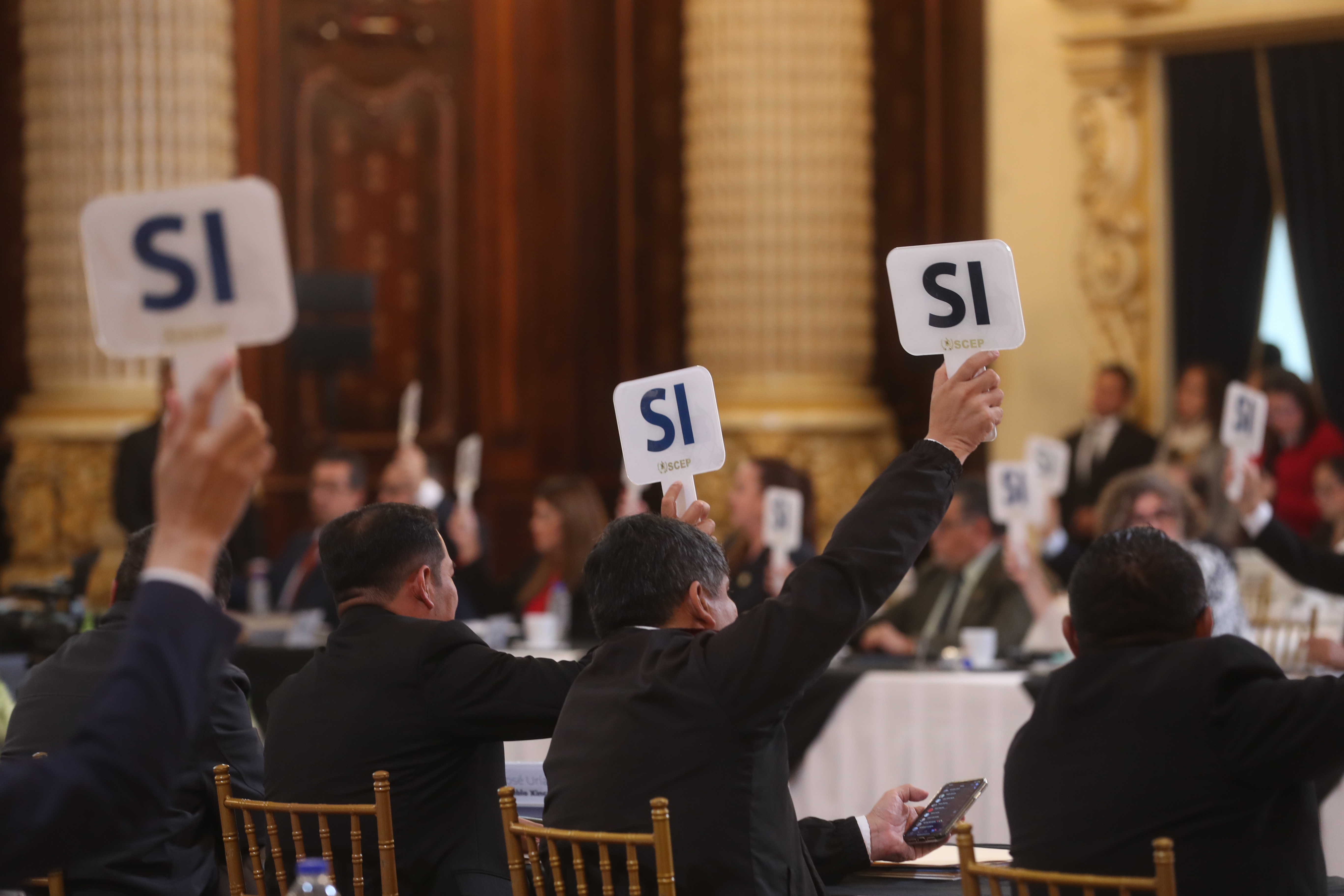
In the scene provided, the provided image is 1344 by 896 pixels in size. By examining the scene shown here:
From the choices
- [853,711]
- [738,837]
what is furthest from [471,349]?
[738,837]

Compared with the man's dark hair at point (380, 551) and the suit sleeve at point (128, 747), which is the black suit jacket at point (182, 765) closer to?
the man's dark hair at point (380, 551)

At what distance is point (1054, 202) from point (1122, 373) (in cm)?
107

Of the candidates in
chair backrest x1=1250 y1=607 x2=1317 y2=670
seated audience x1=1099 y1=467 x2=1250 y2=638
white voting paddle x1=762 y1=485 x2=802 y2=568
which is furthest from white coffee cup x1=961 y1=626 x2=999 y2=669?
chair backrest x1=1250 y1=607 x2=1317 y2=670

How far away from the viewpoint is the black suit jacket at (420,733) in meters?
2.39

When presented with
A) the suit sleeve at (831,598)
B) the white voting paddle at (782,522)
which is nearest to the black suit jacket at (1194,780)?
the suit sleeve at (831,598)

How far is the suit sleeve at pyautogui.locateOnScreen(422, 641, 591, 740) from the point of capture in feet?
7.82

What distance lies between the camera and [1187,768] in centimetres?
196

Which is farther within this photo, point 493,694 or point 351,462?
point 351,462

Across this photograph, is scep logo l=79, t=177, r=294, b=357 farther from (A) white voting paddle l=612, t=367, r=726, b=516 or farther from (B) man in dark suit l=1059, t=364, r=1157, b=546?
(B) man in dark suit l=1059, t=364, r=1157, b=546

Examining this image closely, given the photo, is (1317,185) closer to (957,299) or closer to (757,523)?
(757,523)

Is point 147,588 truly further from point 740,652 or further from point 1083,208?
point 1083,208

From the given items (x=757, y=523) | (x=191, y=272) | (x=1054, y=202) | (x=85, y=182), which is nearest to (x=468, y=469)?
(x=757, y=523)

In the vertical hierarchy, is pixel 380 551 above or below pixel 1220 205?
below

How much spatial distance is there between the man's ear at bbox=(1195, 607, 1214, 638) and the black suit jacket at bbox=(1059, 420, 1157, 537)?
5.06 meters
